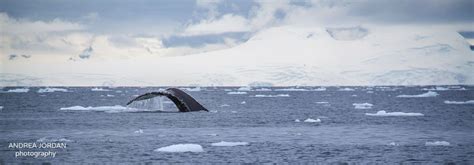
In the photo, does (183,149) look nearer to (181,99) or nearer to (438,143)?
(438,143)

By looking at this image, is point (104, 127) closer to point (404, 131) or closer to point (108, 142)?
point (108, 142)

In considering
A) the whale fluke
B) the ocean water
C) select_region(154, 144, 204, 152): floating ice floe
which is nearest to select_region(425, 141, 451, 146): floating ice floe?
the ocean water

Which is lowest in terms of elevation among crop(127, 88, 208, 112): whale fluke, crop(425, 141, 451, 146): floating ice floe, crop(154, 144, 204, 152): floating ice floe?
crop(425, 141, 451, 146): floating ice floe

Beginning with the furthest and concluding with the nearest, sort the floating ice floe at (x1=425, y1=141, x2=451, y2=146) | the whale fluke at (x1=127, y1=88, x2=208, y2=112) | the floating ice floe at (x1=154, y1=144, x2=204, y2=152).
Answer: the whale fluke at (x1=127, y1=88, x2=208, y2=112)
the floating ice floe at (x1=425, y1=141, x2=451, y2=146)
the floating ice floe at (x1=154, y1=144, x2=204, y2=152)

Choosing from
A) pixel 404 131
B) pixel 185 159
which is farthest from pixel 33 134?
pixel 404 131

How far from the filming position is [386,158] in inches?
1364

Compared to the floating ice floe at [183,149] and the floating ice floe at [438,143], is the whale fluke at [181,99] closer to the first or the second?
the floating ice floe at [183,149]

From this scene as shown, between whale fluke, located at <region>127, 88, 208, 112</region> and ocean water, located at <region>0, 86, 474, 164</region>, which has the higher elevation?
whale fluke, located at <region>127, 88, 208, 112</region>

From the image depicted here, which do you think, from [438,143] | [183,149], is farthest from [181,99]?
[438,143]

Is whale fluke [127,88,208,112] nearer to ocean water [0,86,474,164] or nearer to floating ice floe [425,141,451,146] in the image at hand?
ocean water [0,86,474,164]

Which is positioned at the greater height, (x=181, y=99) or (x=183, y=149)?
(x=181, y=99)

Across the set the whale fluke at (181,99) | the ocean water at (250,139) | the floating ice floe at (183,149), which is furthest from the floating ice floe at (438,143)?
the whale fluke at (181,99)

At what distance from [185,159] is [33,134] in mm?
17921

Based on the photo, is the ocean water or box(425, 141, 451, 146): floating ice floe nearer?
the ocean water
